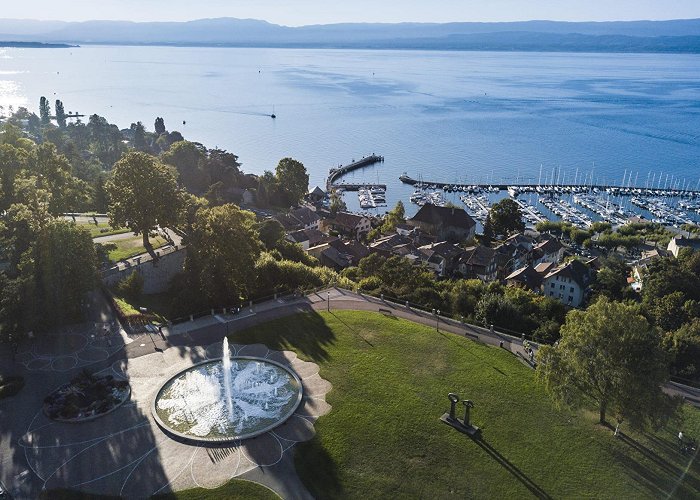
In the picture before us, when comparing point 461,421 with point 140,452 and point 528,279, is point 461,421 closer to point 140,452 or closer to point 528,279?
point 140,452

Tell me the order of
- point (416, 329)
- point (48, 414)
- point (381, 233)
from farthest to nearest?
1. point (381, 233)
2. point (416, 329)
3. point (48, 414)

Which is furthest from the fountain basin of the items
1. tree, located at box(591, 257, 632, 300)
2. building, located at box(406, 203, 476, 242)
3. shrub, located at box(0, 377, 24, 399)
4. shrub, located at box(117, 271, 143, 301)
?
building, located at box(406, 203, 476, 242)

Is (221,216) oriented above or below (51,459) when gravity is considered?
above

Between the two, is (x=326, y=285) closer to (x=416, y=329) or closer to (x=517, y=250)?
(x=416, y=329)

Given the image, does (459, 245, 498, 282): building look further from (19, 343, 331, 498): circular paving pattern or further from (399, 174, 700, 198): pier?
(399, 174, 700, 198): pier

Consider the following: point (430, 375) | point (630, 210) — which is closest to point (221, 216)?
point (430, 375)

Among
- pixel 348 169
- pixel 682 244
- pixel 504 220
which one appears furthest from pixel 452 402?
pixel 348 169
